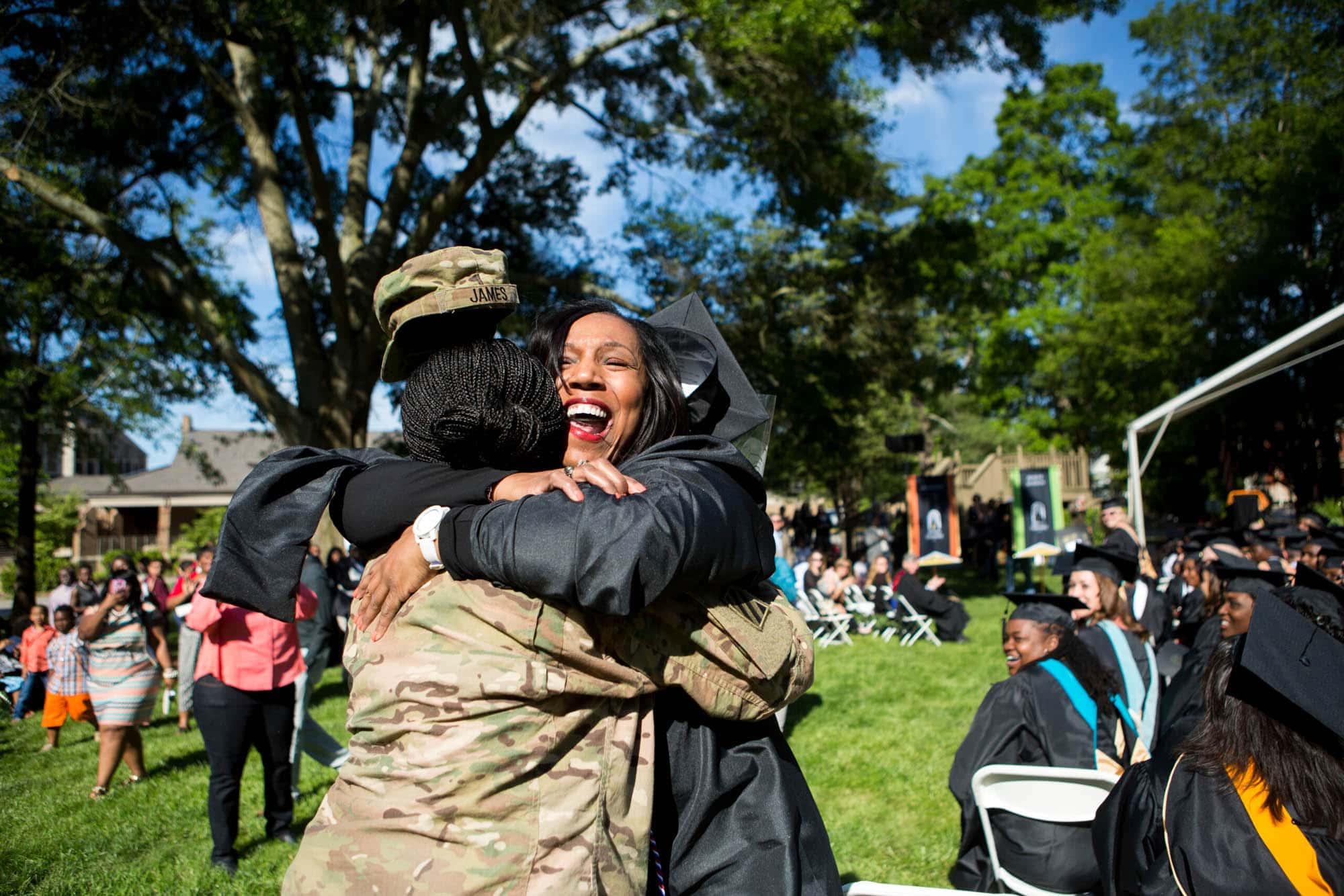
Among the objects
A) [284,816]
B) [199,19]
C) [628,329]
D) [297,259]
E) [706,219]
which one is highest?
[199,19]

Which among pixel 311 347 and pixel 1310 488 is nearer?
pixel 311 347

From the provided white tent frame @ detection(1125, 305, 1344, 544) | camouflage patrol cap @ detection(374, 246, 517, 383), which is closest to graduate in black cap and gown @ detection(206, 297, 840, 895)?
camouflage patrol cap @ detection(374, 246, 517, 383)

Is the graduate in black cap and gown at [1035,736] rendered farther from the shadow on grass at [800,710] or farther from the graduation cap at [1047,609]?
the shadow on grass at [800,710]

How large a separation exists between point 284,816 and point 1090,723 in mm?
5002

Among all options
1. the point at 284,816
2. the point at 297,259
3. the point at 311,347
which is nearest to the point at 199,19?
the point at 297,259

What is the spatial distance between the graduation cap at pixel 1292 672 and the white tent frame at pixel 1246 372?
31.9 ft

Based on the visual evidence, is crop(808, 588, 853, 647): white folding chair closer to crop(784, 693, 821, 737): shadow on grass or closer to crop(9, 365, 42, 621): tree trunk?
crop(784, 693, 821, 737): shadow on grass

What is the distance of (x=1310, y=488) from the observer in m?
21.2

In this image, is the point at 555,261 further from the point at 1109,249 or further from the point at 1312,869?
the point at 1109,249

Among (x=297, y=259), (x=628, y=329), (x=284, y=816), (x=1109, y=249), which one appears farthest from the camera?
(x=1109, y=249)

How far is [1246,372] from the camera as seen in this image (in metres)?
13.7

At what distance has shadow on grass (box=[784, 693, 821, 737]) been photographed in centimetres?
900

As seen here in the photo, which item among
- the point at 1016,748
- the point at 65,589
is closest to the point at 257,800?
the point at 1016,748

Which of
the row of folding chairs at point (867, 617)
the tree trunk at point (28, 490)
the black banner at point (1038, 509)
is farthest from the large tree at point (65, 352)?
the black banner at point (1038, 509)
